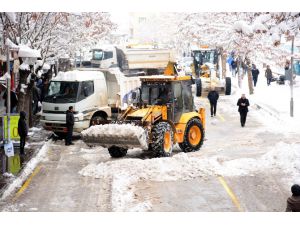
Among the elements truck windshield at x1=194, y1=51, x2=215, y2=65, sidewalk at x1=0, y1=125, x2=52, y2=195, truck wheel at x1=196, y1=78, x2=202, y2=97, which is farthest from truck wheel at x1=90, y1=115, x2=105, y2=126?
truck windshield at x1=194, y1=51, x2=215, y2=65

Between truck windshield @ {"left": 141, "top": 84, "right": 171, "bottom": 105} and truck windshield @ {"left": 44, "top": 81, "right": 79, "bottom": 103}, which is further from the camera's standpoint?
truck windshield @ {"left": 44, "top": 81, "right": 79, "bottom": 103}

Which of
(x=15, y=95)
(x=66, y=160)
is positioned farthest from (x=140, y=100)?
(x=15, y=95)

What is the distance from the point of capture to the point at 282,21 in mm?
12109

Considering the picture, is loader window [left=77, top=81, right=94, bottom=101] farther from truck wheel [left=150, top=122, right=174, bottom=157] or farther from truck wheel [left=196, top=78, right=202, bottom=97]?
truck wheel [left=196, top=78, right=202, bottom=97]

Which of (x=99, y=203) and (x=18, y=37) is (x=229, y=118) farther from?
(x=99, y=203)

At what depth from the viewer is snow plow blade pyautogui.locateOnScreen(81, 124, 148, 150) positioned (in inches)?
591

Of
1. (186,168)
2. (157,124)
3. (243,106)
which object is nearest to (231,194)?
(186,168)

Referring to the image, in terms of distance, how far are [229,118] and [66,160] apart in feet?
35.4

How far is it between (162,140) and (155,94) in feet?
5.92

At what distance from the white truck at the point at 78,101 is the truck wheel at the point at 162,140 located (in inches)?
172

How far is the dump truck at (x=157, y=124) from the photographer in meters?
15.3

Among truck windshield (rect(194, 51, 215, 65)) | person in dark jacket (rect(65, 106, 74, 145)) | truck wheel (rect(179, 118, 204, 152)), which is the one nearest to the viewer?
truck wheel (rect(179, 118, 204, 152))

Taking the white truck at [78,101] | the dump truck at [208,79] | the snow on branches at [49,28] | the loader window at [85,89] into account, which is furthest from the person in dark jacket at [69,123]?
the dump truck at [208,79]

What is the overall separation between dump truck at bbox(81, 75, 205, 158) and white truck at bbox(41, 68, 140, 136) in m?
3.18
